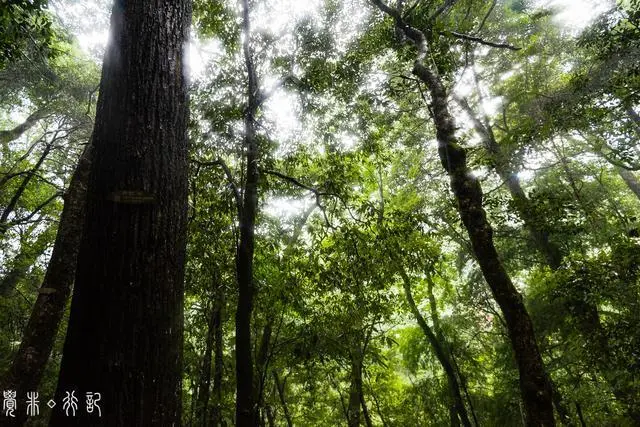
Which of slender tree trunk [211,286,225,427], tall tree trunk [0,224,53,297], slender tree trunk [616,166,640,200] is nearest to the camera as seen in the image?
slender tree trunk [211,286,225,427]

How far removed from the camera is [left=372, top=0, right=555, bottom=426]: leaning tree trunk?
345 cm

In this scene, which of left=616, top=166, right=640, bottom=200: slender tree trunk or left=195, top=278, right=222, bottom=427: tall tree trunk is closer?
left=195, top=278, right=222, bottom=427: tall tree trunk

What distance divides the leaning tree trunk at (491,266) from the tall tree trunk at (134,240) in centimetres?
340

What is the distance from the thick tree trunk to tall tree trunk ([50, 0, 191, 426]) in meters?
3.08

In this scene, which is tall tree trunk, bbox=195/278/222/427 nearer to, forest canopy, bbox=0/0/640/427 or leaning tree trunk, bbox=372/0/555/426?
forest canopy, bbox=0/0/640/427

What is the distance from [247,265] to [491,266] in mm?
3094

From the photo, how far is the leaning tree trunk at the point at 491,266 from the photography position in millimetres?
3453

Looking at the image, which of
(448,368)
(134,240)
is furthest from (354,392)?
(134,240)

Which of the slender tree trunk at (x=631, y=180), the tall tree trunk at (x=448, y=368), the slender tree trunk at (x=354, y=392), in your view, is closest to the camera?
the slender tree trunk at (x=354, y=392)

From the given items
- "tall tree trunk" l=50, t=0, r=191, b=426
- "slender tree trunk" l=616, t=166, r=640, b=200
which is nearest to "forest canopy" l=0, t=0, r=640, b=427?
"tall tree trunk" l=50, t=0, r=191, b=426

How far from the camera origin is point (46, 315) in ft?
13.9

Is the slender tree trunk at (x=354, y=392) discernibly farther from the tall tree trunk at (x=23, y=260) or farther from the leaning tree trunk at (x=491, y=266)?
the tall tree trunk at (x=23, y=260)

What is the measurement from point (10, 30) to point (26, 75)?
341 inches

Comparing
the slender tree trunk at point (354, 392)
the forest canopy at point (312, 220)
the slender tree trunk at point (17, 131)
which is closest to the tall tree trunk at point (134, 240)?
the forest canopy at point (312, 220)
